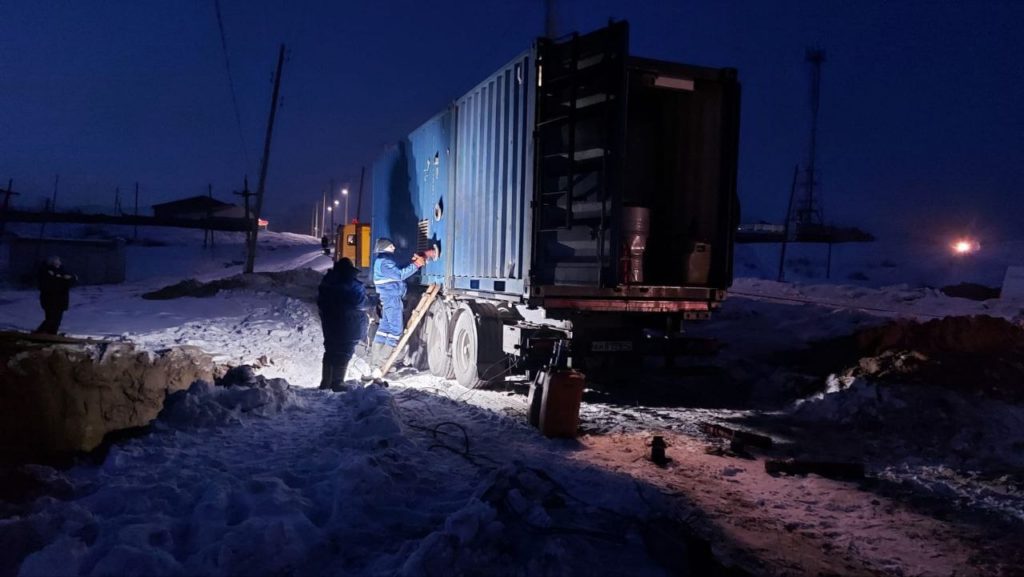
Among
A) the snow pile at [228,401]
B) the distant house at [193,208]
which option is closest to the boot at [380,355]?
the snow pile at [228,401]

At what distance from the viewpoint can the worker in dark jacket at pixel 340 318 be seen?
25.8 ft

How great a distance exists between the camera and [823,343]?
40.2 feet

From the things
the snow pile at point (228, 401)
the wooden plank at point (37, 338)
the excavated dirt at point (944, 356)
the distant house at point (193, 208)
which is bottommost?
the snow pile at point (228, 401)

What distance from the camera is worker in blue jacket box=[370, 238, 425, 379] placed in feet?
31.1

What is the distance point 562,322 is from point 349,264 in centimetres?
290

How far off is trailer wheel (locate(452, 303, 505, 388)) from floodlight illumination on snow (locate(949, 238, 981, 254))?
37099 millimetres

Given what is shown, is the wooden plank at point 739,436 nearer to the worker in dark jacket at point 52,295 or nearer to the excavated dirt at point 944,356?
the excavated dirt at point 944,356

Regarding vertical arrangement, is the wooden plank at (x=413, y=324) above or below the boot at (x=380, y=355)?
above

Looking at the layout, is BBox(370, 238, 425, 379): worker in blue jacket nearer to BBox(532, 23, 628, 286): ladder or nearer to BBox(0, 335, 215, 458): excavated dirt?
BBox(532, 23, 628, 286): ladder

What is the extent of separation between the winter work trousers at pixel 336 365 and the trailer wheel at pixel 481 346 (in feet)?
5.43

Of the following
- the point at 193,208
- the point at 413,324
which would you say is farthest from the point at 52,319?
the point at 193,208

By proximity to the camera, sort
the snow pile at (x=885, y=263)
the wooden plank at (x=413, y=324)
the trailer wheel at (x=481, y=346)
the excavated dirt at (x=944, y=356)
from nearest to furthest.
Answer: the excavated dirt at (x=944, y=356) → the trailer wheel at (x=481, y=346) → the wooden plank at (x=413, y=324) → the snow pile at (x=885, y=263)

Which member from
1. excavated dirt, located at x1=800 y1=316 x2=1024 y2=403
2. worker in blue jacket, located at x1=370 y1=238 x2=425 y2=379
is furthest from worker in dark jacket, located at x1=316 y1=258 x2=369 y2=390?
excavated dirt, located at x1=800 y1=316 x2=1024 y2=403

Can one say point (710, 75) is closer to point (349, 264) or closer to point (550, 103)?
point (550, 103)
